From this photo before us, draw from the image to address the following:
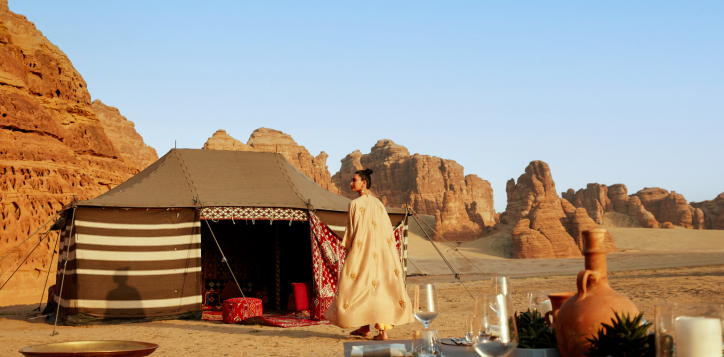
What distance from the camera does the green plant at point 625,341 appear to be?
1536 millimetres

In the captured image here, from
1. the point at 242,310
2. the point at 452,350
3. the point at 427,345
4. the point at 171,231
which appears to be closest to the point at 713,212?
the point at 242,310

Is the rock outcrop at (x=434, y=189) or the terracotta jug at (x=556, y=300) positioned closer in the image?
the terracotta jug at (x=556, y=300)

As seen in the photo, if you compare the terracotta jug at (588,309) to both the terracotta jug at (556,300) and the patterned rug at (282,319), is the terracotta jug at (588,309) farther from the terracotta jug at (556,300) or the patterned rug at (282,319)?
the patterned rug at (282,319)

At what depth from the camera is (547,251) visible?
42.0 metres

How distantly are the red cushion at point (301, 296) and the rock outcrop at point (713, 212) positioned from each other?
72.0 meters

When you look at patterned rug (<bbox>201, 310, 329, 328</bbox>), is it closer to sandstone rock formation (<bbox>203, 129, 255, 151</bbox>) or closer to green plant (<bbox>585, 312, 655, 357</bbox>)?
green plant (<bbox>585, 312, 655, 357</bbox>)

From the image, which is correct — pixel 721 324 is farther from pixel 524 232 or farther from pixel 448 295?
pixel 524 232

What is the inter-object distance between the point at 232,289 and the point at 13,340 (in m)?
3.94

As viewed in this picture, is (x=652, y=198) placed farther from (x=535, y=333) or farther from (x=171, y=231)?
(x=535, y=333)

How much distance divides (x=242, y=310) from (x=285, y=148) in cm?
7240

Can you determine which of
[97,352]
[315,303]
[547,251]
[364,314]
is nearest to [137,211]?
[315,303]

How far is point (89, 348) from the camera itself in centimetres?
254

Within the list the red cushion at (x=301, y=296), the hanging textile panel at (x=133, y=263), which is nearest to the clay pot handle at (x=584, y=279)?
the hanging textile panel at (x=133, y=263)

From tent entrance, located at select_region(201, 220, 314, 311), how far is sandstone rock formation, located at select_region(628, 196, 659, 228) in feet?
218
